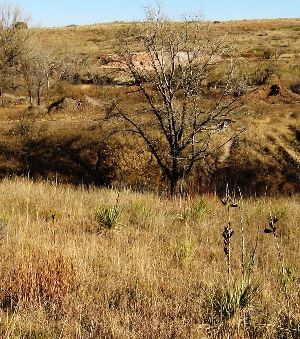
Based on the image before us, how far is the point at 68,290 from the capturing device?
148 inches

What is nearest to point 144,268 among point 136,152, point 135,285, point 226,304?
point 135,285

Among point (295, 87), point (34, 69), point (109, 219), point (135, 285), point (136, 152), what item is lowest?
point (136, 152)

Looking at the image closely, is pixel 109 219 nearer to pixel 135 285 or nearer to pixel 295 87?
pixel 135 285

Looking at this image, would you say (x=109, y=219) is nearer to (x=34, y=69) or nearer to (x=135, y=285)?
(x=135, y=285)

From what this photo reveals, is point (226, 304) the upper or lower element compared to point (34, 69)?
lower

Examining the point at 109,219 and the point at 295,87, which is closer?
the point at 109,219

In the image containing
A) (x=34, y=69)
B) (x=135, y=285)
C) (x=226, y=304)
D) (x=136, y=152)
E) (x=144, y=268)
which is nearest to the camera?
(x=226, y=304)

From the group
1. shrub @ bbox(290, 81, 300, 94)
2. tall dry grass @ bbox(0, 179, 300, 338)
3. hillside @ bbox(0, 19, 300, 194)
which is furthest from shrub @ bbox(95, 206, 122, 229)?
shrub @ bbox(290, 81, 300, 94)

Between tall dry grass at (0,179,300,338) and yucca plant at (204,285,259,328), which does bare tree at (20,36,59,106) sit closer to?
tall dry grass at (0,179,300,338)

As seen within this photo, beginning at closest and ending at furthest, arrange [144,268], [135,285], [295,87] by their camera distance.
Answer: [135,285]
[144,268]
[295,87]

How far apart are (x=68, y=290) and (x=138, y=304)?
0.65m

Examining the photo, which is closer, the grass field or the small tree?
the grass field

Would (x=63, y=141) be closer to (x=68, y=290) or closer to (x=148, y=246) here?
(x=148, y=246)

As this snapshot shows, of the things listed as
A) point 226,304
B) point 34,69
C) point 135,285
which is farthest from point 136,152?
point 34,69
